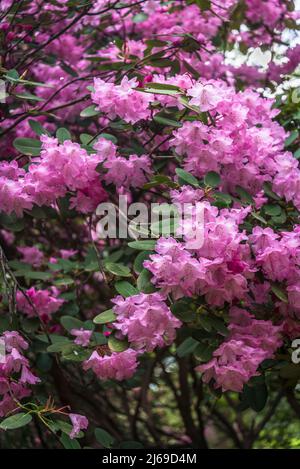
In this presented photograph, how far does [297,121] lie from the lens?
224cm

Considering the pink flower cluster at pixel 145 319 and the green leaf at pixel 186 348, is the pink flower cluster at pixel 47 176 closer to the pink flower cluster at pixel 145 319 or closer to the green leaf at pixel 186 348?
the pink flower cluster at pixel 145 319

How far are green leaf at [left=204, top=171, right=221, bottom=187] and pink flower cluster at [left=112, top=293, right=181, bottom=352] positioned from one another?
1.12 ft

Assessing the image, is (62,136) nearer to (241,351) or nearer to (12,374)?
(12,374)

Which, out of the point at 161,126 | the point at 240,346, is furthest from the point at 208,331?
the point at 161,126

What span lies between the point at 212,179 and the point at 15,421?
2.51 feet

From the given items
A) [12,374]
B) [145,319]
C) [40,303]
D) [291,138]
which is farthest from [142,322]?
[291,138]

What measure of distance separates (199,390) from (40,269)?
1.03m

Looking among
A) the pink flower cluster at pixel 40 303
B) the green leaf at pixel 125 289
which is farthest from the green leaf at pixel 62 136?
the pink flower cluster at pixel 40 303

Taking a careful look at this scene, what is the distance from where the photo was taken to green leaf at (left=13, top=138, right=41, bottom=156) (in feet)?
6.08

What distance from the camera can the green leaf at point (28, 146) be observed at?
185 centimetres

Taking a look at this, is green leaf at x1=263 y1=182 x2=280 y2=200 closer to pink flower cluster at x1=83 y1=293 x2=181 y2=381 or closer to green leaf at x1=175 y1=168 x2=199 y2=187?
green leaf at x1=175 y1=168 x2=199 y2=187

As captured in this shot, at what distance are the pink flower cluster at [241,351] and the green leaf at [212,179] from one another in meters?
0.32
